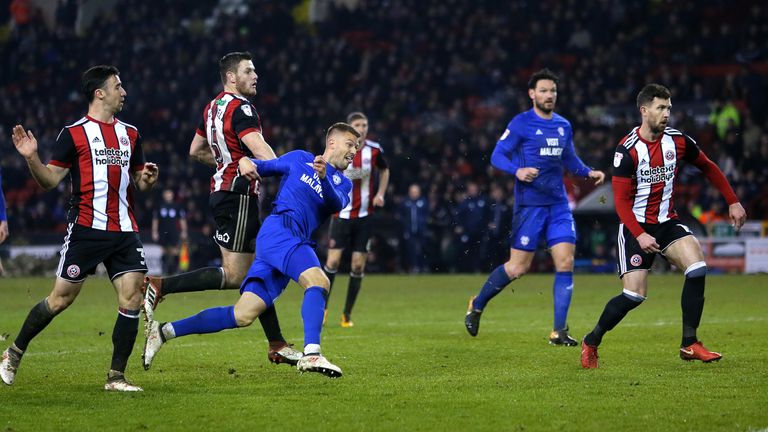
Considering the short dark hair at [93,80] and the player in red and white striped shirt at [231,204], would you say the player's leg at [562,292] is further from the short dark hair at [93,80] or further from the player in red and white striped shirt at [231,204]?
the short dark hair at [93,80]

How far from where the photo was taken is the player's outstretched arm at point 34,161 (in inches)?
276

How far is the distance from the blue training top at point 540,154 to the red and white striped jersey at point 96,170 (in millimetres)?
4462

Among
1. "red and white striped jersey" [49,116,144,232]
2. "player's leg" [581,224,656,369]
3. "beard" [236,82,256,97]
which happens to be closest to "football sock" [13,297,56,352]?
"red and white striped jersey" [49,116,144,232]

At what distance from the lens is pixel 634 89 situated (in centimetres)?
2744

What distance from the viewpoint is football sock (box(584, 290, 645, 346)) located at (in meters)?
8.47

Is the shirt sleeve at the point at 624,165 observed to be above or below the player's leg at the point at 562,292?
above

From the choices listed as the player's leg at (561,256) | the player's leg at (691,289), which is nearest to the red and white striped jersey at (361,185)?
the player's leg at (561,256)

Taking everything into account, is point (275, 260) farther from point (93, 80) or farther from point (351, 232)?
point (351, 232)

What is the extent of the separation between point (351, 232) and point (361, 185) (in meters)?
0.57

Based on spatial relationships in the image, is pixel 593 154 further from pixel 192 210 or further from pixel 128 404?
pixel 128 404

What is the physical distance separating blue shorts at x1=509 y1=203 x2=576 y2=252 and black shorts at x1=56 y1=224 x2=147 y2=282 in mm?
4601

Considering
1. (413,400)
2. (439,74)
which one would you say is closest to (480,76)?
(439,74)

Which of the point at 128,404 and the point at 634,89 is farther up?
the point at 634,89

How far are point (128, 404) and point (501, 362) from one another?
3.21 meters
